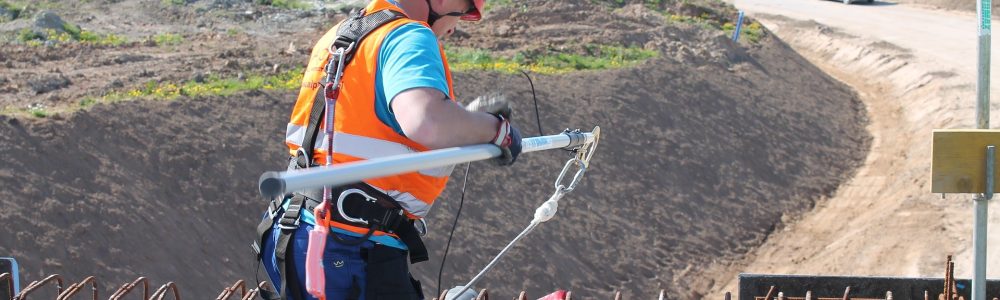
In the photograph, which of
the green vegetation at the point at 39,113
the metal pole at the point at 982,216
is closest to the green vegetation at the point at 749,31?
the green vegetation at the point at 39,113

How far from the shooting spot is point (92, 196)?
32.9 ft

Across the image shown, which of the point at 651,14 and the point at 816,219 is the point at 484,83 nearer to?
the point at 816,219

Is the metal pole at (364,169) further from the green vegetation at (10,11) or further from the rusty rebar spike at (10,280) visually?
the green vegetation at (10,11)

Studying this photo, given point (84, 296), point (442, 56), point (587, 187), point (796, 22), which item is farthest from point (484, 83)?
point (796, 22)

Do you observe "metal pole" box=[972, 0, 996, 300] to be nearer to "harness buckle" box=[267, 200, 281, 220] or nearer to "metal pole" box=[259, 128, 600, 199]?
"metal pole" box=[259, 128, 600, 199]

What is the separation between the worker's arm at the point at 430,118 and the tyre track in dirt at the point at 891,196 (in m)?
9.83

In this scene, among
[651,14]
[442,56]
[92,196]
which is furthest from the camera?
[651,14]

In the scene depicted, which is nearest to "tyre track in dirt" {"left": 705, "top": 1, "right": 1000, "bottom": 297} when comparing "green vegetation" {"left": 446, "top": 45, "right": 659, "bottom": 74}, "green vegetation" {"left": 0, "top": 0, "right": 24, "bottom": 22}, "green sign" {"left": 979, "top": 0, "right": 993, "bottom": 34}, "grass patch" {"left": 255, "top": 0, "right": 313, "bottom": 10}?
"green vegetation" {"left": 446, "top": 45, "right": 659, "bottom": 74}

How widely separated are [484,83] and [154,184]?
5.66m

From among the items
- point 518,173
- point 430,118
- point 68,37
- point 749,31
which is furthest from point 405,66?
point 749,31

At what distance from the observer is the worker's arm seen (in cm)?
280

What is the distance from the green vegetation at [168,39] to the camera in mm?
16875

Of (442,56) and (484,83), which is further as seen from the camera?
(484,83)

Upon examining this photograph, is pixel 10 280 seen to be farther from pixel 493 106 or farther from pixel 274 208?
pixel 493 106
